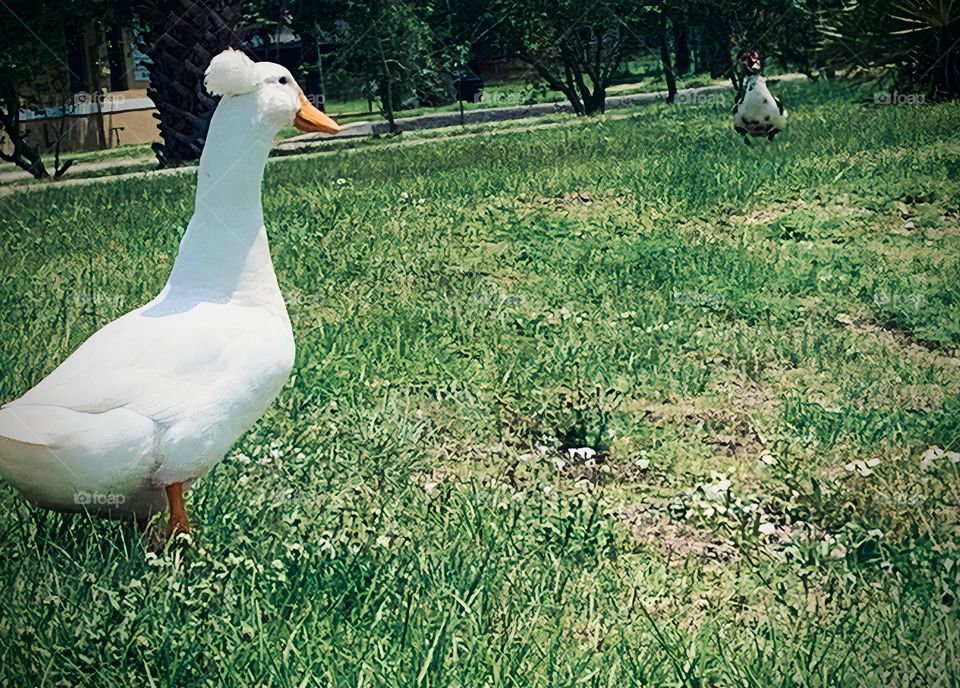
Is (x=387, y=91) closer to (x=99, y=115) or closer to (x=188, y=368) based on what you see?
(x=99, y=115)

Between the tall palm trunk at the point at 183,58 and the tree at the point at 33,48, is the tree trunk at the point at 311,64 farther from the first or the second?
the tree at the point at 33,48

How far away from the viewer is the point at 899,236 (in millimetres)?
8609

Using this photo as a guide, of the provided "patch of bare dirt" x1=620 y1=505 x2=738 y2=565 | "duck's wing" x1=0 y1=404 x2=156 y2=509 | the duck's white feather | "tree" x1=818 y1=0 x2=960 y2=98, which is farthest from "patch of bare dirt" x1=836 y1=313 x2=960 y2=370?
the duck's white feather

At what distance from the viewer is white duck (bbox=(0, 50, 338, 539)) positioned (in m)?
3.12

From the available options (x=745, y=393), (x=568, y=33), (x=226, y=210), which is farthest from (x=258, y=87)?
(x=568, y=33)

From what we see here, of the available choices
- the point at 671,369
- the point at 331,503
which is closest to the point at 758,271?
the point at 671,369

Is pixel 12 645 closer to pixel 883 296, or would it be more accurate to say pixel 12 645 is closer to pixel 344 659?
pixel 344 659

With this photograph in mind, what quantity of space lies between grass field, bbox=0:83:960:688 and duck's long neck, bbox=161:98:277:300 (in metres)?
0.81

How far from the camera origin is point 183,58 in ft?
44.9

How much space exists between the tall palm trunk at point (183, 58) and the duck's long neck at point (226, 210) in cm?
1009

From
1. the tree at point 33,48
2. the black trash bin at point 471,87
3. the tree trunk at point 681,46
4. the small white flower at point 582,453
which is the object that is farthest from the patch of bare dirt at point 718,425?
the black trash bin at point 471,87

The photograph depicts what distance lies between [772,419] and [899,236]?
149 inches

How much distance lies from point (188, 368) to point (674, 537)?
204cm

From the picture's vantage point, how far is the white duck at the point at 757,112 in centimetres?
1282
